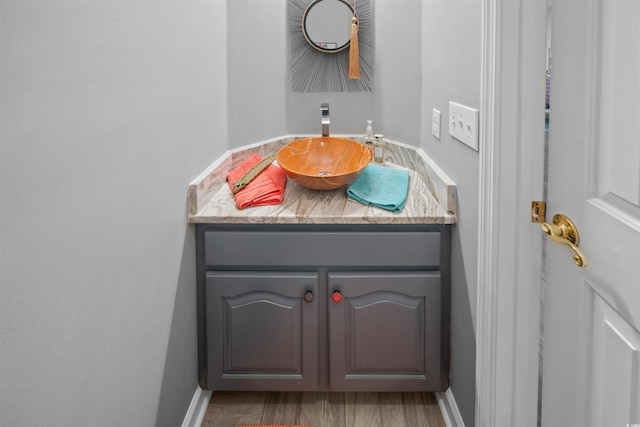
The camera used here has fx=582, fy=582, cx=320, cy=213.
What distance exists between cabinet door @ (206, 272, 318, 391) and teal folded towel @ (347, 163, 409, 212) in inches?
13.5

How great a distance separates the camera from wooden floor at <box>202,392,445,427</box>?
6.81 ft

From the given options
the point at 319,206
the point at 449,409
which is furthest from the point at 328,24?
the point at 449,409

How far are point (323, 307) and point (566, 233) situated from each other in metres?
1.03

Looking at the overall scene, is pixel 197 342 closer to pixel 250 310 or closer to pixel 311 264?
pixel 250 310

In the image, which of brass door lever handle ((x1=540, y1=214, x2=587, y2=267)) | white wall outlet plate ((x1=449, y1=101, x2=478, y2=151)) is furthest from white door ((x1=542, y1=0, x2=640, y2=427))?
white wall outlet plate ((x1=449, y1=101, x2=478, y2=151))

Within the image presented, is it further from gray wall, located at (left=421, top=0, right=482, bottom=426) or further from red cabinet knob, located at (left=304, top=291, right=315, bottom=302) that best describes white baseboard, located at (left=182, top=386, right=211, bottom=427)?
gray wall, located at (left=421, top=0, right=482, bottom=426)

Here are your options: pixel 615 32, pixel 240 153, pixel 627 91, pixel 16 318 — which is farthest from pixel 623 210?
pixel 240 153

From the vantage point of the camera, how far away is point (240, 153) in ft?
8.27

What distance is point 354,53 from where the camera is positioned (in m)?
2.62

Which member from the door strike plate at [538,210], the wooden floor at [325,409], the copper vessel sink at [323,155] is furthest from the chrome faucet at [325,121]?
the door strike plate at [538,210]

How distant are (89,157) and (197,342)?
1120mm

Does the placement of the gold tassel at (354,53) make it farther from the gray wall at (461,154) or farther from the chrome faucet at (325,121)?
the gray wall at (461,154)

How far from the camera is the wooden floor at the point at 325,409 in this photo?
6.81ft

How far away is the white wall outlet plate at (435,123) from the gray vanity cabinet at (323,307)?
35cm
